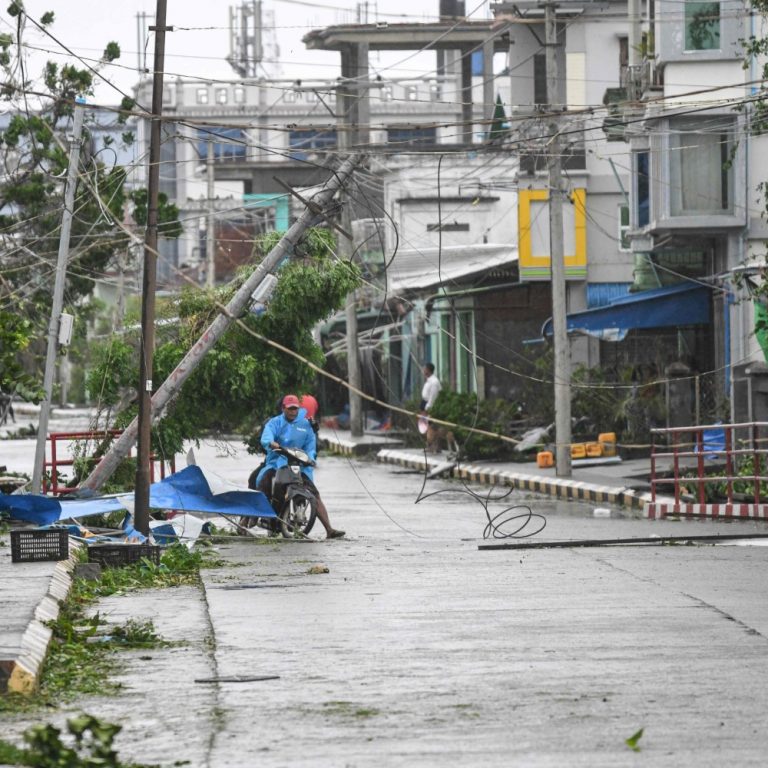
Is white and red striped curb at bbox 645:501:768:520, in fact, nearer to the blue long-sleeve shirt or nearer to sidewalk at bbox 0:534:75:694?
the blue long-sleeve shirt

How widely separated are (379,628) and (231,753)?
3.97 m

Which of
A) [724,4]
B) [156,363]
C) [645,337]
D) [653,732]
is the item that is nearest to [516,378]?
[645,337]

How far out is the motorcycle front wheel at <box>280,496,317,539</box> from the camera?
61.2 feet

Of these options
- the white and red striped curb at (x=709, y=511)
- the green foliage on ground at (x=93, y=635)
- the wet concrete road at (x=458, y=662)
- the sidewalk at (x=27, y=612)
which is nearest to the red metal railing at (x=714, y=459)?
the white and red striped curb at (x=709, y=511)

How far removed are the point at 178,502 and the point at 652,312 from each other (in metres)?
14.2

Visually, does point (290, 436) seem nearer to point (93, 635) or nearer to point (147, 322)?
point (147, 322)

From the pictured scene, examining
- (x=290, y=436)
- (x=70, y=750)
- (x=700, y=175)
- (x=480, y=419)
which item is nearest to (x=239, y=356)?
(x=290, y=436)

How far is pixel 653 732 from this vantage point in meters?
7.43

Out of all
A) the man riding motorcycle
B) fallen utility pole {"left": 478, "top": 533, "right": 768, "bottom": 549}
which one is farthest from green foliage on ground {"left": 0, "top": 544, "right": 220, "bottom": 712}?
fallen utility pole {"left": 478, "top": 533, "right": 768, "bottom": 549}

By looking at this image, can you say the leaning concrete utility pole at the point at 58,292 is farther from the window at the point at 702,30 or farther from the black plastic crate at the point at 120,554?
the window at the point at 702,30

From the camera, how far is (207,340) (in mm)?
19703

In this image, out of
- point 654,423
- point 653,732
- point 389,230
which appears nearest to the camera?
point 653,732

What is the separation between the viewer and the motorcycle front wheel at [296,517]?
1866cm

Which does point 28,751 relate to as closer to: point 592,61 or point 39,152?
point 39,152
